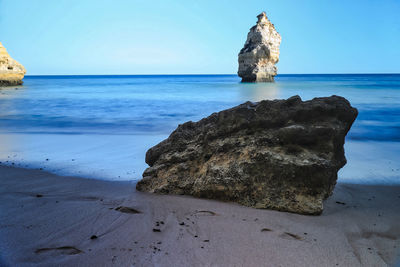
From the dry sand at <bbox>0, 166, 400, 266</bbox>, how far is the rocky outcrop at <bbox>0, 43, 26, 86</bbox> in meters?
41.1

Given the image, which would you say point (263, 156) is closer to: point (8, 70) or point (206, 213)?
point (206, 213)

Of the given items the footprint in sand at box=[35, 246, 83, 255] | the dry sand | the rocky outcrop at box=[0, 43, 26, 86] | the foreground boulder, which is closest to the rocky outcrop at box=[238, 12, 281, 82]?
the rocky outcrop at box=[0, 43, 26, 86]

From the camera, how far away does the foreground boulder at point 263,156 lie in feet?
10.5

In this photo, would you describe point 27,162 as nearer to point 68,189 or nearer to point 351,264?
point 68,189

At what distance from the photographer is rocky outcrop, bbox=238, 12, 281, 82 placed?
140 feet

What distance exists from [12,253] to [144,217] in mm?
1081

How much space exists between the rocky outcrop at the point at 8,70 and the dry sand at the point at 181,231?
135ft

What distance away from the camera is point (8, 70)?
39031 millimetres

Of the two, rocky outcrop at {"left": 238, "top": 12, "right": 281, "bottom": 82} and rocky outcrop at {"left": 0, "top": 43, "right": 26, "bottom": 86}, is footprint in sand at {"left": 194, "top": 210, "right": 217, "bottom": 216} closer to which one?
rocky outcrop at {"left": 238, "top": 12, "right": 281, "bottom": 82}

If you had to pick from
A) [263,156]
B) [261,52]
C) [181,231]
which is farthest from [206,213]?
[261,52]

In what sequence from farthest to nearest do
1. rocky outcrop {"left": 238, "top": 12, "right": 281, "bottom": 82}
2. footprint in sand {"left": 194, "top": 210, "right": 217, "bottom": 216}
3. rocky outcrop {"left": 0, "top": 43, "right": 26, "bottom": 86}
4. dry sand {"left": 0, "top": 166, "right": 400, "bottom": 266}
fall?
rocky outcrop {"left": 238, "top": 12, "right": 281, "bottom": 82}, rocky outcrop {"left": 0, "top": 43, "right": 26, "bottom": 86}, footprint in sand {"left": 194, "top": 210, "right": 217, "bottom": 216}, dry sand {"left": 0, "top": 166, "right": 400, "bottom": 266}

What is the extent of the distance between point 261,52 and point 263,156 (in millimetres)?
41732

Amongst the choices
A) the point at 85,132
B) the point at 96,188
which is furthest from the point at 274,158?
the point at 85,132

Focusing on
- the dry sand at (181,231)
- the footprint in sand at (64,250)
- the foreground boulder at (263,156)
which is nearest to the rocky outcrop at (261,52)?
the foreground boulder at (263,156)
